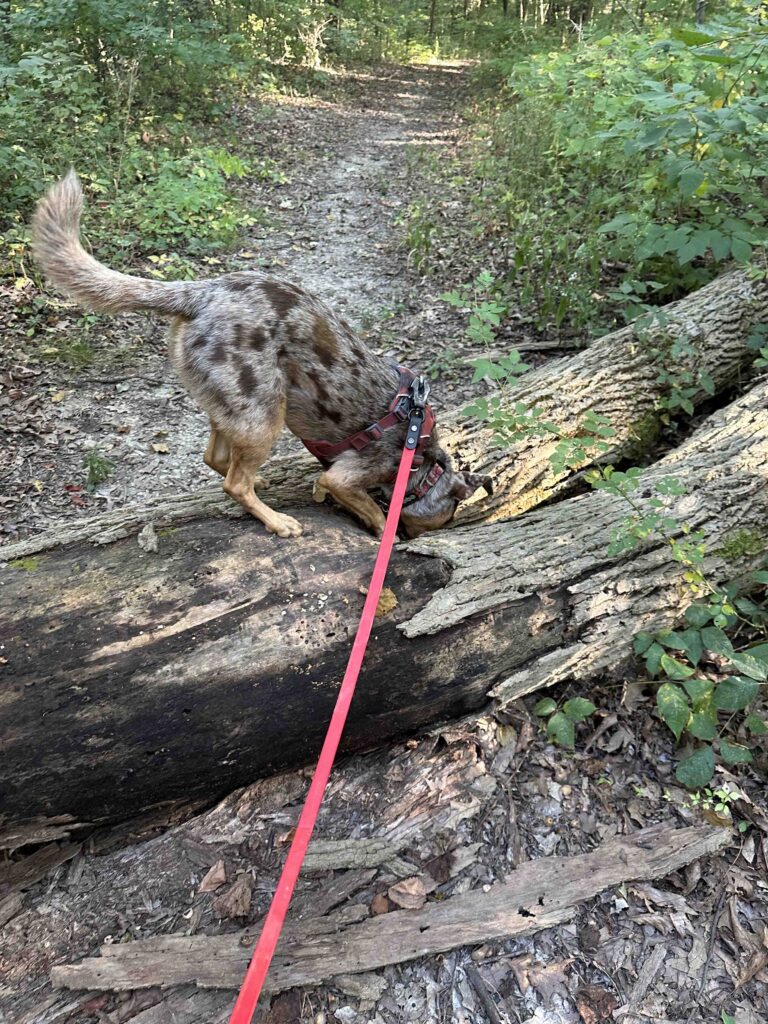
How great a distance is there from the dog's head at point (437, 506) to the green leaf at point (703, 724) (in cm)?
166

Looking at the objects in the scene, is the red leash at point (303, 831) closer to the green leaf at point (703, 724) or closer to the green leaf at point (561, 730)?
the green leaf at point (561, 730)

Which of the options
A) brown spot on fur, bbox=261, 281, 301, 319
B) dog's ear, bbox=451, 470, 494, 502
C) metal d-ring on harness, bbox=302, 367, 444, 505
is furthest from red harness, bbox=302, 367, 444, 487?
brown spot on fur, bbox=261, 281, 301, 319

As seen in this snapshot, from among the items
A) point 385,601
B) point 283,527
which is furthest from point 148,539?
point 385,601

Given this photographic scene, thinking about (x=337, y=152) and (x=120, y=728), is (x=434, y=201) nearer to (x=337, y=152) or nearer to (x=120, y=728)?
(x=337, y=152)

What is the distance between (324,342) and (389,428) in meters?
0.61

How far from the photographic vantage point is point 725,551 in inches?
134

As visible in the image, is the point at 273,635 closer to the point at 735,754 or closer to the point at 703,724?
the point at 703,724

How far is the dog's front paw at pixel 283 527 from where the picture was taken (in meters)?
3.16

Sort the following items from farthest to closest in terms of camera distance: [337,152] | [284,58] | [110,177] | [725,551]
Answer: [284,58]
[337,152]
[110,177]
[725,551]

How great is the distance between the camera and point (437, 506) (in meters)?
3.73

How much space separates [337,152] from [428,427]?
1103 cm

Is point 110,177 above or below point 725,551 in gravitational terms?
above

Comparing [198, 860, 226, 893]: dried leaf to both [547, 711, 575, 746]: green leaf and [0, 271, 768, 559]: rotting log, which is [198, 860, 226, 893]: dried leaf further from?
[0, 271, 768, 559]: rotting log

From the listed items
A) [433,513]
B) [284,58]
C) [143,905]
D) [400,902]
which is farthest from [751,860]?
[284,58]
